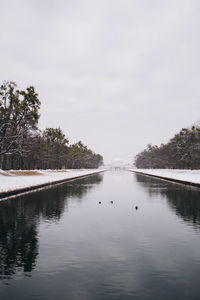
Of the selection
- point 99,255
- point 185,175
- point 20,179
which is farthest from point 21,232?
point 185,175

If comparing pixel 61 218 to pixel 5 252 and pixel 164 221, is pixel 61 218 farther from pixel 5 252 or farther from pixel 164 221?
pixel 5 252

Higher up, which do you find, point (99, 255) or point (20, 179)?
point (20, 179)

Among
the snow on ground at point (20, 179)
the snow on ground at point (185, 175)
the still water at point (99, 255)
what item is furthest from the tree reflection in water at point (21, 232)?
the snow on ground at point (185, 175)

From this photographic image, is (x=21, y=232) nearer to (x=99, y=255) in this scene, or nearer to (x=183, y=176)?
(x=99, y=255)

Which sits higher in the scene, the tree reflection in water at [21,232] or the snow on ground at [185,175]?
the snow on ground at [185,175]

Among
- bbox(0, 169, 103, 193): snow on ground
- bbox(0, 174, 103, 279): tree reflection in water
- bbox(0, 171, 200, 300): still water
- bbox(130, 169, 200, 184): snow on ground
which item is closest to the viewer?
bbox(0, 171, 200, 300): still water

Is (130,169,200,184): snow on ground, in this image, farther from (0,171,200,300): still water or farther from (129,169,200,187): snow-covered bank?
(0,171,200,300): still water

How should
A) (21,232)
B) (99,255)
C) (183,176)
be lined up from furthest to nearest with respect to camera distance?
(183,176), (21,232), (99,255)

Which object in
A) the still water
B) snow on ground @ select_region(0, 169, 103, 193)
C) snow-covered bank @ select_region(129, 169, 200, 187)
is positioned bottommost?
the still water

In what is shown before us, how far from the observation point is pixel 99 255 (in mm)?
9297

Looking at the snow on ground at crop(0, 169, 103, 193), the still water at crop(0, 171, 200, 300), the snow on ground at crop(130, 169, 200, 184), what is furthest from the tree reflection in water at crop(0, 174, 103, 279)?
the snow on ground at crop(130, 169, 200, 184)

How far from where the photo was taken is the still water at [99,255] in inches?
265

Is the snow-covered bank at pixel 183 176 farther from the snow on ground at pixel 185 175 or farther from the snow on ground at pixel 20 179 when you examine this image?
the snow on ground at pixel 20 179

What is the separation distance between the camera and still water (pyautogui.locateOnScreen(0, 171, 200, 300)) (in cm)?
673
